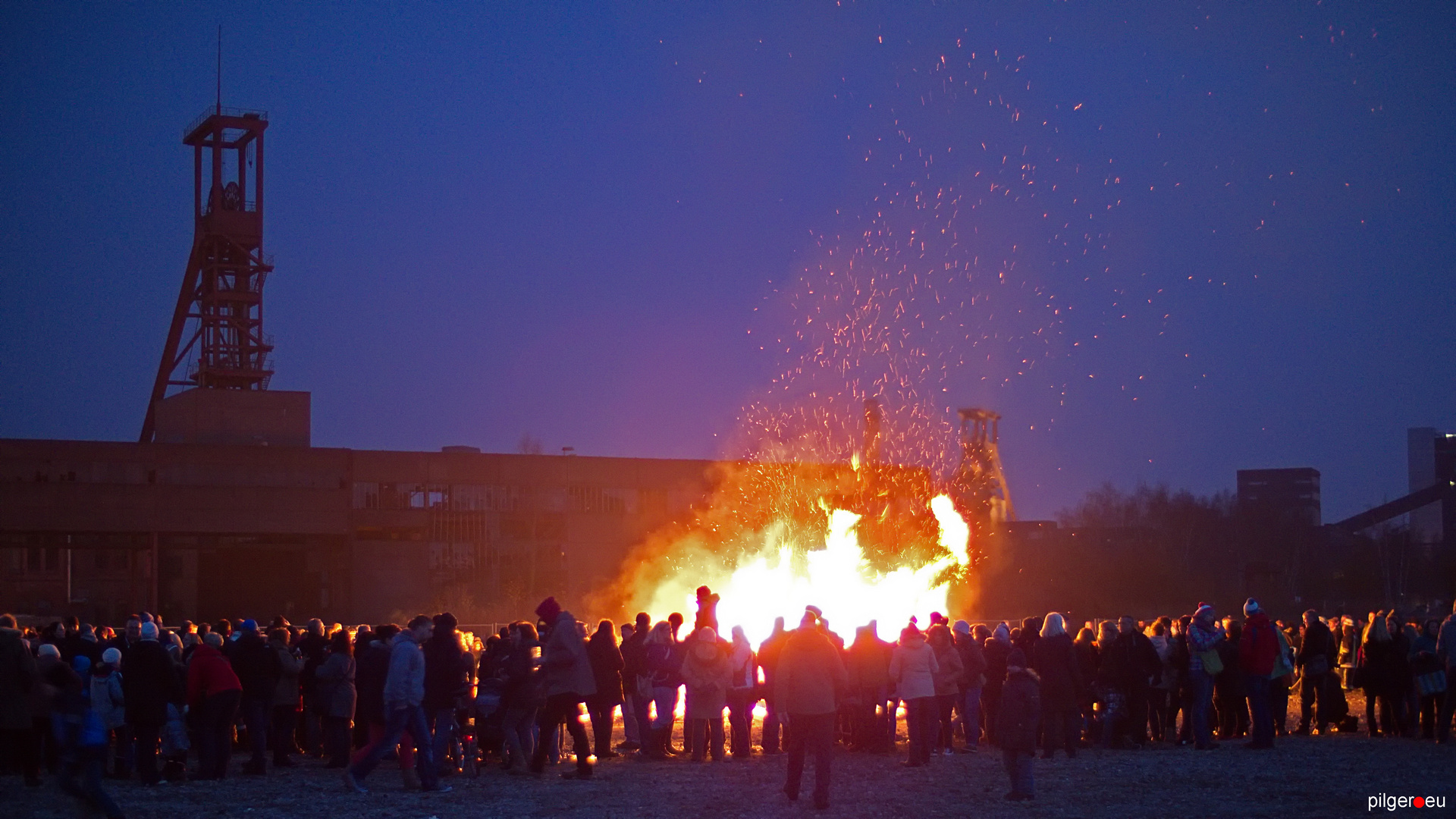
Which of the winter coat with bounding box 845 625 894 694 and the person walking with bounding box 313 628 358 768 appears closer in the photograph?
the person walking with bounding box 313 628 358 768

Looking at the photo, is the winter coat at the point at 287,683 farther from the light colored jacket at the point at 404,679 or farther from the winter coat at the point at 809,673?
the winter coat at the point at 809,673

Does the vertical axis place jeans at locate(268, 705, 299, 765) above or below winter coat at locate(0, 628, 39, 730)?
below

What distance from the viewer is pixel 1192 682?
17484mm

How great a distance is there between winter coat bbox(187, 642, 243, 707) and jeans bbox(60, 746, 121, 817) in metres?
3.15

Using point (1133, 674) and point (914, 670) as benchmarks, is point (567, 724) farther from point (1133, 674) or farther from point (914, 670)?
point (1133, 674)

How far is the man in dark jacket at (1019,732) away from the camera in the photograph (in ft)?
42.4

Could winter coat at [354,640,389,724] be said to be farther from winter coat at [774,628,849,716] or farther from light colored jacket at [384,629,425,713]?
winter coat at [774,628,849,716]

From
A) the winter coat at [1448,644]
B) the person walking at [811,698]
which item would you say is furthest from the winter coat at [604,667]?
the winter coat at [1448,644]

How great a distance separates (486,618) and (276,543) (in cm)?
965

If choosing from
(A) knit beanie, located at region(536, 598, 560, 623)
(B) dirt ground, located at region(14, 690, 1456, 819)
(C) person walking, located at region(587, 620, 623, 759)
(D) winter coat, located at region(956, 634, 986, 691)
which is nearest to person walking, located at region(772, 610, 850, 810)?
(B) dirt ground, located at region(14, 690, 1456, 819)

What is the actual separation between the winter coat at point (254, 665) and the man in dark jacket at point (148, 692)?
1024 millimetres

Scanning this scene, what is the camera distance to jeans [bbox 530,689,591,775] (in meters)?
14.4

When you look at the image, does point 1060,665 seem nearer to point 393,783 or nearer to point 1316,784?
point 1316,784

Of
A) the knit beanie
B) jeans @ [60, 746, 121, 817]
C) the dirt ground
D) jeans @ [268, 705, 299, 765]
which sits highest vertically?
the knit beanie
